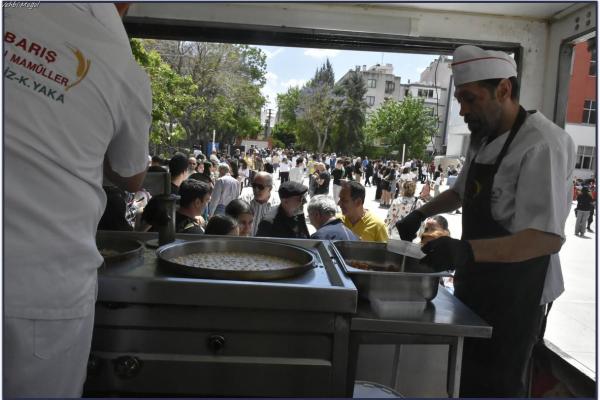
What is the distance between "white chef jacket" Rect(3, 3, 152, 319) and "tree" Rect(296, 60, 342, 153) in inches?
2095

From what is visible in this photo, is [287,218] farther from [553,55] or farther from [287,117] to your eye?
[287,117]

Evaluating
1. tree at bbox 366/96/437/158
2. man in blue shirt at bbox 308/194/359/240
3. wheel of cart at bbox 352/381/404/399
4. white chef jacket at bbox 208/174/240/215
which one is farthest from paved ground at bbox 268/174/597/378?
tree at bbox 366/96/437/158

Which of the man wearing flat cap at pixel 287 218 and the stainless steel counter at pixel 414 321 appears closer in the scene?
the stainless steel counter at pixel 414 321

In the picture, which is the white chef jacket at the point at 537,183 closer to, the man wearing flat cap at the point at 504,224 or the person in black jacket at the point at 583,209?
the man wearing flat cap at the point at 504,224

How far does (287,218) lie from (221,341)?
2.78 m

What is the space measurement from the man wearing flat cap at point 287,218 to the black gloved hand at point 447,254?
2.53 m

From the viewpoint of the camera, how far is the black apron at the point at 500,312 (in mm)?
1909

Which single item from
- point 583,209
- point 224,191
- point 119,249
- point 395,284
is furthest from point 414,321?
point 583,209

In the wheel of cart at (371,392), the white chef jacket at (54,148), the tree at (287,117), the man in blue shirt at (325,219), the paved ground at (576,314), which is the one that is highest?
the tree at (287,117)

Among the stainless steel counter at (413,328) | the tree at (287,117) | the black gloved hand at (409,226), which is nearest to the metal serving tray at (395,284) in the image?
the stainless steel counter at (413,328)

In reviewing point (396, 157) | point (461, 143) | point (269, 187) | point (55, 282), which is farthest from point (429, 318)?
point (396, 157)

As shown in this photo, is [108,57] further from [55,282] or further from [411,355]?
[411,355]

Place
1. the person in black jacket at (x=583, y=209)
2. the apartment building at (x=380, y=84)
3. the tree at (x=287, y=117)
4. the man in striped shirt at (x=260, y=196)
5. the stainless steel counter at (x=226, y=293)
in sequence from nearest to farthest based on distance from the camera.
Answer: the stainless steel counter at (x=226, y=293) → the man in striped shirt at (x=260, y=196) → the person in black jacket at (x=583, y=209) → the tree at (x=287, y=117) → the apartment building at (x=380, y=84)

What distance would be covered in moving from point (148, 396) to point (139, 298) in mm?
345
